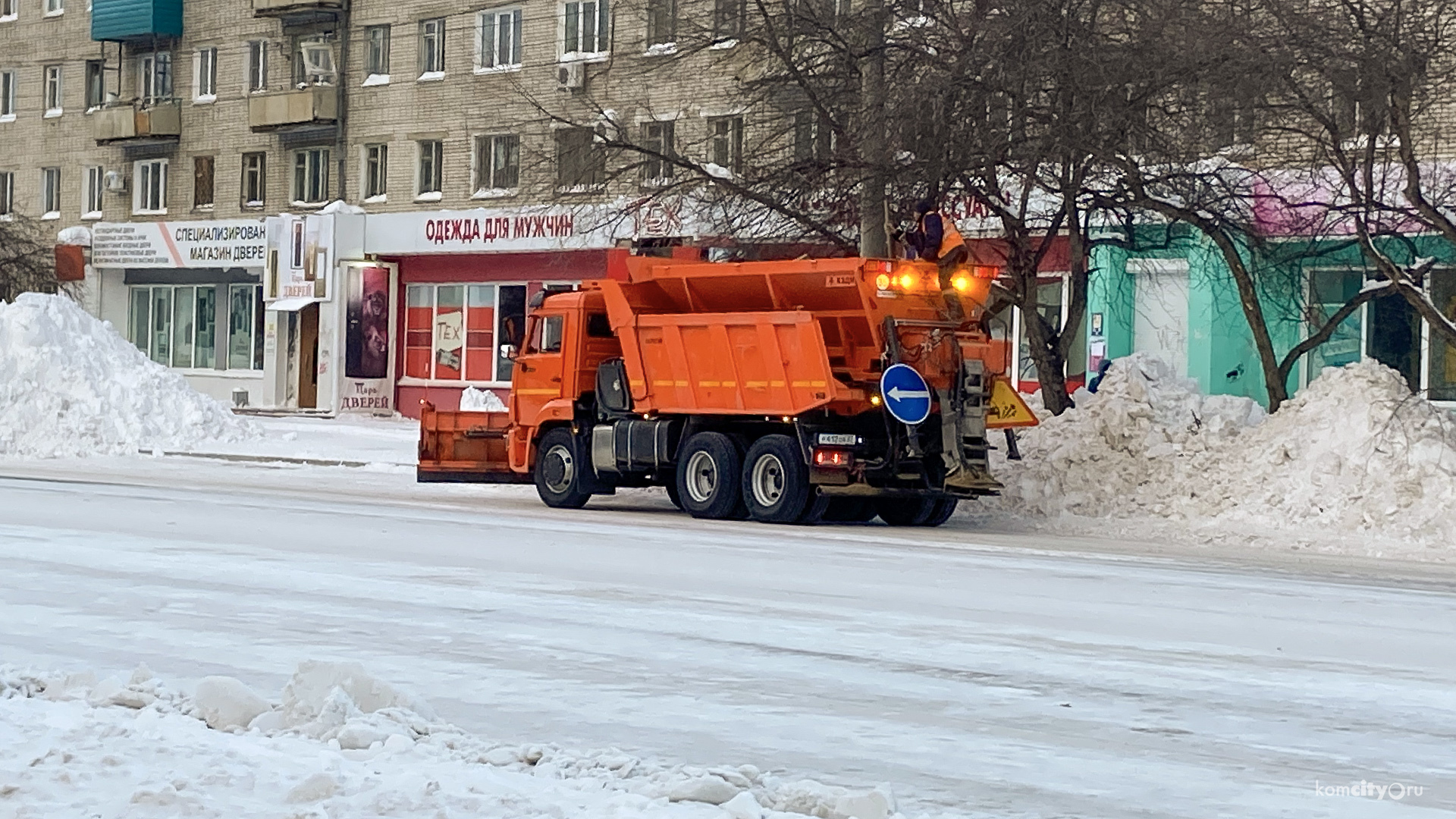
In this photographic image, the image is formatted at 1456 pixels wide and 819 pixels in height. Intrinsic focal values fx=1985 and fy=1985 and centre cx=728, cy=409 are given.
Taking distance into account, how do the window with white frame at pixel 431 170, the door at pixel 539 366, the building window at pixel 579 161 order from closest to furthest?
the door at pixel 539 366, the building window at pixel 579 161, the window with white frame at pixel 431 170

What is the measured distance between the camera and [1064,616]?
37.4 feet

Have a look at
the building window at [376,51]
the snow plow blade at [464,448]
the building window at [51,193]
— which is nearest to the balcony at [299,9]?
the building window at [376,51]

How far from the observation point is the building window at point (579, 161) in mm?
23562

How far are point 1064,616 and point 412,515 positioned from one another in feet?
28.6

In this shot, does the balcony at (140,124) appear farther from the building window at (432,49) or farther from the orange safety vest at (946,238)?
the orange safety vest at (946,238)

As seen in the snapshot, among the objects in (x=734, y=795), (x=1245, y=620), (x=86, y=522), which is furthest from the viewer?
(x=86, y=522)

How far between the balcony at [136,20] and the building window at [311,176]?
19.6ft

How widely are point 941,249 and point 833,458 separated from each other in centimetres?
Answer: 237

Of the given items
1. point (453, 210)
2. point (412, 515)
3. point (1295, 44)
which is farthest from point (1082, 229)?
point (453, 210)

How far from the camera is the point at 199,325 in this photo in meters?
51.5

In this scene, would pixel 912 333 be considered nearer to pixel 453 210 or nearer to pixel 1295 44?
pixel 1295 44

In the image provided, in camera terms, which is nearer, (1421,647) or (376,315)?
(1421,647)

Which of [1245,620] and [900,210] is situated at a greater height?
[900,210]

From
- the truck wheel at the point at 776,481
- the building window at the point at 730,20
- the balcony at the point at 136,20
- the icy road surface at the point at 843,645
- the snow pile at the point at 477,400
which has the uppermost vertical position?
the balcony at the point at 136,20
